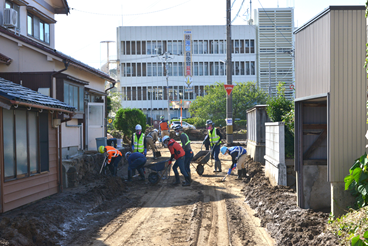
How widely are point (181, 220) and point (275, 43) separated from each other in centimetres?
5268

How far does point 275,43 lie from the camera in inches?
2210

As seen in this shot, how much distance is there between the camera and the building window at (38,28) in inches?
573

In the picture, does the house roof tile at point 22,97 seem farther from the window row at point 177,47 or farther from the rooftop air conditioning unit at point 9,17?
the window row at point 177,47

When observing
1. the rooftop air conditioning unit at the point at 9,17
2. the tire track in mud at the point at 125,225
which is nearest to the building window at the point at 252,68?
the rooftop air conditioning unit at the point at 9,17

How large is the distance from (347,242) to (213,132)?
394 inches

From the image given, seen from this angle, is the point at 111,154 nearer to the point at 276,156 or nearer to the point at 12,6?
the point at 276,156

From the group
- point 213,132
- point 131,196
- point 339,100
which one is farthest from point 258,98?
point 339,100

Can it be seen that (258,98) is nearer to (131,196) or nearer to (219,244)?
A: (131,196)

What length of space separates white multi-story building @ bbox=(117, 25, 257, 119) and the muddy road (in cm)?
4540

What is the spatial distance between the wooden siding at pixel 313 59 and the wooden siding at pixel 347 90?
15 centimetres

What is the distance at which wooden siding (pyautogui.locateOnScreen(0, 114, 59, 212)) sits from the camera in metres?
8.19

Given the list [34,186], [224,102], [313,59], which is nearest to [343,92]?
[313,59]

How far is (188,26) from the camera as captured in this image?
5619 cm

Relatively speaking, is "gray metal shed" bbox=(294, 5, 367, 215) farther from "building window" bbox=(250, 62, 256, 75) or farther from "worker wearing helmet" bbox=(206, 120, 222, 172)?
"building window" bbox=(250, 62, 256, 75)
